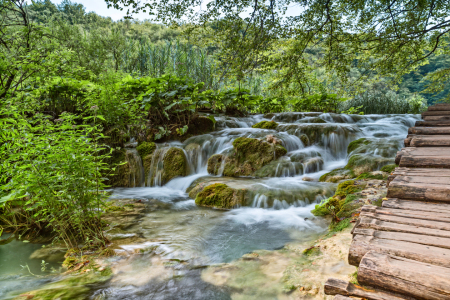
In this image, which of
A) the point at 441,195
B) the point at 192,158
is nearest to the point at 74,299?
the point at 441,195

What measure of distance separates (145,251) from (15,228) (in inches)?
81.0

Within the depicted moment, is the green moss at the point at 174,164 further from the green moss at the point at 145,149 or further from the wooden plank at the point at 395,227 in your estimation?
the wooden plank at the point at 395,227

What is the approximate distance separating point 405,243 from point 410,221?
13.5 inches

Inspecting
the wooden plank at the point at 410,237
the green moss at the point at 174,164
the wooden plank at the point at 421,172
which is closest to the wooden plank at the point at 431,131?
the wooden plank at the point at 421,172

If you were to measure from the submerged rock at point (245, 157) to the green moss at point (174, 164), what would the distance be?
79cm

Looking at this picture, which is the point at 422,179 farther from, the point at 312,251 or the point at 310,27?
the point at 310,27

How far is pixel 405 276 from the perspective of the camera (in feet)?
3.92

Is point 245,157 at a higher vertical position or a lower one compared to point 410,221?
lower

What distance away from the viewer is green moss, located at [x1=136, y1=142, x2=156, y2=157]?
24.4ft

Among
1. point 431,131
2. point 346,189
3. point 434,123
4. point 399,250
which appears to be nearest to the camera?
point 399,250

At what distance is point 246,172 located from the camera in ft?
22.2

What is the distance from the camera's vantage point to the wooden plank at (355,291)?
3.87 ft

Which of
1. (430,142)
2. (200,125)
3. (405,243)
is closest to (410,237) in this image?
(405,243)

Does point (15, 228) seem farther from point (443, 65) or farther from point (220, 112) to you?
point (443, 65)
